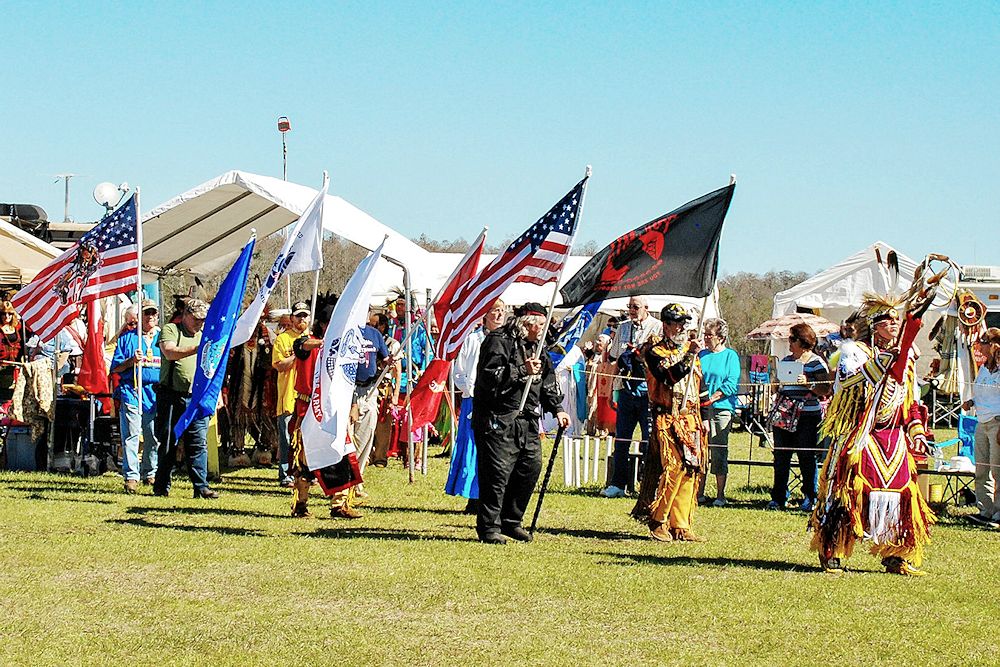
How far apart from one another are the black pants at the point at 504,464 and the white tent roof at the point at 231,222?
5.15 meters

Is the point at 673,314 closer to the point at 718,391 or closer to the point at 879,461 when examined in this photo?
the point at 879,461

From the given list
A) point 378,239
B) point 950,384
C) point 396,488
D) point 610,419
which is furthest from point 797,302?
point 396,488

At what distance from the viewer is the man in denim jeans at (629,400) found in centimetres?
1159

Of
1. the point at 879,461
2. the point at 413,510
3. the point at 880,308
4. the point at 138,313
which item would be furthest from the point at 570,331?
the point at 879,461

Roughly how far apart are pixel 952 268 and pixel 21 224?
16.0 metres

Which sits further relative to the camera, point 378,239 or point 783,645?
point 378,239

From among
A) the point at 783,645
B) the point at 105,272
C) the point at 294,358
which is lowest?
the point at 783,645

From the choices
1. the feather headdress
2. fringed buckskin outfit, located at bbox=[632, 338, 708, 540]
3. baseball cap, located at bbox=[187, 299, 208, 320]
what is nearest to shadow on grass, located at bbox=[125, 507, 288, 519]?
baseball cap, located at bbox=[187, 299, 208, 320]

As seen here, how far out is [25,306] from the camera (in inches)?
502

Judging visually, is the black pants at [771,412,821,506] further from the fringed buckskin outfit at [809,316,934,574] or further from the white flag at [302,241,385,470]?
the white flag at [302,241,385,470]

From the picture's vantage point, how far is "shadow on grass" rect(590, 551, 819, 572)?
8609mm

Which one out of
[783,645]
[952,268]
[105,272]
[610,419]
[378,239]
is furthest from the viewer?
[610,419]

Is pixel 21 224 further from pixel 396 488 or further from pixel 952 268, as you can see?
pixel 952 268

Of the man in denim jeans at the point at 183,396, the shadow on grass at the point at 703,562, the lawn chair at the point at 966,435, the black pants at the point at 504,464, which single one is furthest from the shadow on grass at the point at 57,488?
the lawn chair at the point at 966,435
